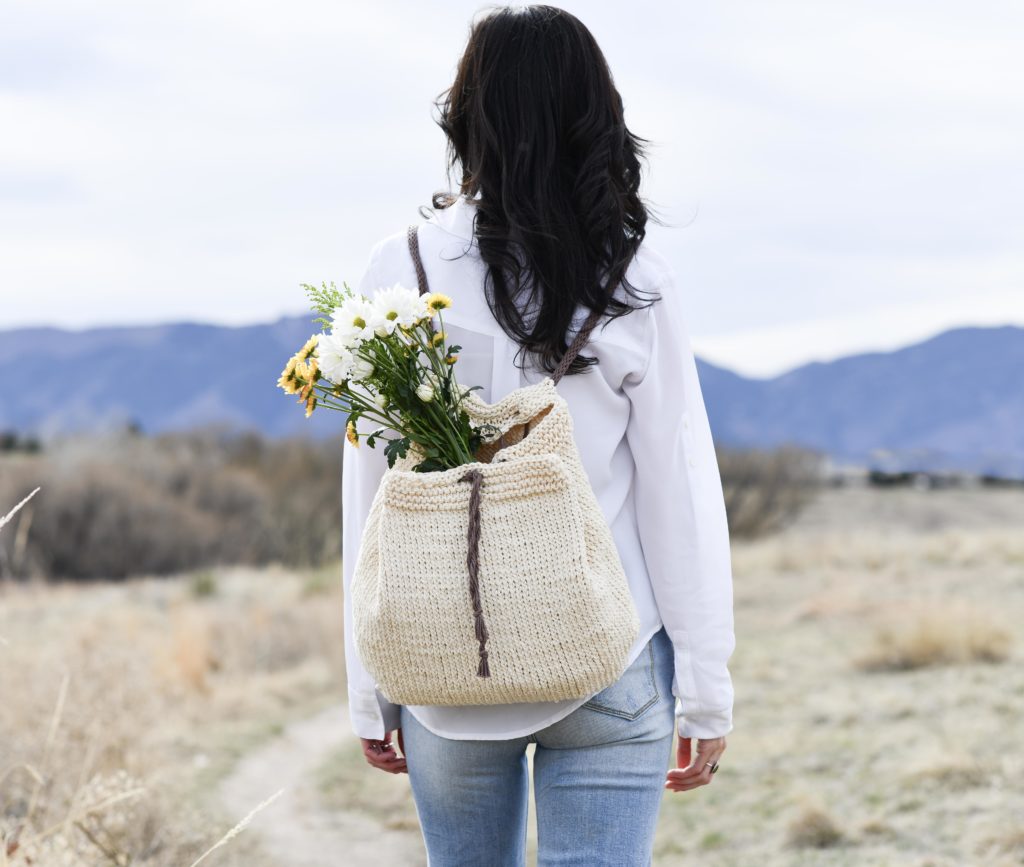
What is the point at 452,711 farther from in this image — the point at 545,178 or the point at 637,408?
the point at 545,178

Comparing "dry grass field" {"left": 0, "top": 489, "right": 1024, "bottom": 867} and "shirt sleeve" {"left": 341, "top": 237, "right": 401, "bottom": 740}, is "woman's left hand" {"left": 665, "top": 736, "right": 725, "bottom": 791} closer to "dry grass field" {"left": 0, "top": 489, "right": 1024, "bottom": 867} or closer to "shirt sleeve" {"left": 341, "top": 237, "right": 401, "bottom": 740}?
"shirt sleeve" {"left": 341, "top": 237, "right": 401, "bottom": 740}

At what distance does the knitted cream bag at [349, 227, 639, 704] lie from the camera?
60.4 inches

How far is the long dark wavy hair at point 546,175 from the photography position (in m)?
1.65

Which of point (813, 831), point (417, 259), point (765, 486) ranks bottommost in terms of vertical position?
point (765, 486)

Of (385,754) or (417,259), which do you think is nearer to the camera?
(417,259)

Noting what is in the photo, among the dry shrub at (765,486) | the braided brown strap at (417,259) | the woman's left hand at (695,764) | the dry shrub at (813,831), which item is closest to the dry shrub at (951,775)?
the dry shrub at (813,831)

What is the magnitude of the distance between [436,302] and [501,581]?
37cm

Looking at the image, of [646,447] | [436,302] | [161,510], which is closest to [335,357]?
[436,302]

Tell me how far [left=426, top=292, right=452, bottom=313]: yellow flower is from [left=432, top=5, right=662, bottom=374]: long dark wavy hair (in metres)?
0.10

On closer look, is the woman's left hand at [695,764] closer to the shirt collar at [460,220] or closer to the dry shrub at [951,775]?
the shirt collar at [460,220]

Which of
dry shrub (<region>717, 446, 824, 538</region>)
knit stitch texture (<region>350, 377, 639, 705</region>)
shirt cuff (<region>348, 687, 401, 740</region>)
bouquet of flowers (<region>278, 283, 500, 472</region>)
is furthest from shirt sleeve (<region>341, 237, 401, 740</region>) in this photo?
dry shrub (<region>717, 446, 824, 538</region>)

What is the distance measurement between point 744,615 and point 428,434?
12759mm

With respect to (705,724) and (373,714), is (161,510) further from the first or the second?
(705,724)

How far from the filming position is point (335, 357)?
1.65 m
